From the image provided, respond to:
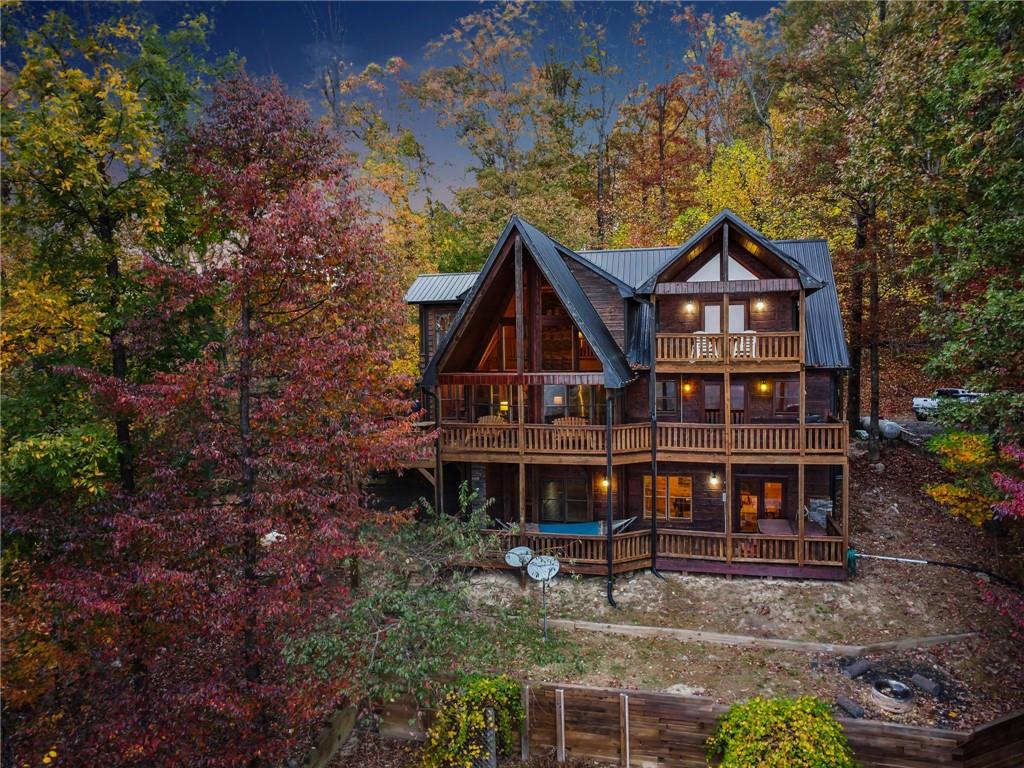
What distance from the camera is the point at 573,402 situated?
18.0 metres

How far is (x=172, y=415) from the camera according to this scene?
8609 mm

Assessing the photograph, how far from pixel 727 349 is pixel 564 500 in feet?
24.2

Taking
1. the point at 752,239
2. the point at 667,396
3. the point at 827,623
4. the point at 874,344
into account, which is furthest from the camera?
the point at 874,344

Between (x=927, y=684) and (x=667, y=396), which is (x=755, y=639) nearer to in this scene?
(x=927, y=684)

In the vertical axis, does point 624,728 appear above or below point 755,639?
below

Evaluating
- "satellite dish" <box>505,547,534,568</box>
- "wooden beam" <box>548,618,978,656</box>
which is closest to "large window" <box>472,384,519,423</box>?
"satellite dish" <box>505,547,534,568</box>

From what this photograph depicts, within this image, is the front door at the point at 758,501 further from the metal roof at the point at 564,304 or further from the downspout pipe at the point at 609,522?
the metal roof at the point at 564,304

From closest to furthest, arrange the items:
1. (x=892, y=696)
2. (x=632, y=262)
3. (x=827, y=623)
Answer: (x=892, y=696)
(x=827, y=623)
(x=632, y=262)

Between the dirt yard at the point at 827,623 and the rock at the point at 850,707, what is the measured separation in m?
0.19

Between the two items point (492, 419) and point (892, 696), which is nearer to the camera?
point (892, 696)

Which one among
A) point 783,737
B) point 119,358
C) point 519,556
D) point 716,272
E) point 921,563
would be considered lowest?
point 783,737

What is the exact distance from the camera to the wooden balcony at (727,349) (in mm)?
15070

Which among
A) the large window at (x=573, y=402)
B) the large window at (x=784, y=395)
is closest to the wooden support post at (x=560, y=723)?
the large window at (x=573, y=402)

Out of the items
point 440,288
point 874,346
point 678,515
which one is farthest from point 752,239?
point 440,288
